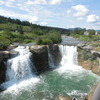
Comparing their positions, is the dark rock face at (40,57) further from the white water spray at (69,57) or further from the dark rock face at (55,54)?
the white water spray at (69,57)

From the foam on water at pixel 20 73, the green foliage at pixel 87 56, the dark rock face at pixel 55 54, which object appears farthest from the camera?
the dark rock face at pixel 55 54

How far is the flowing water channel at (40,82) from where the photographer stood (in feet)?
42.7

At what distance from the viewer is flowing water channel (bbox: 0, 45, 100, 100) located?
13000 millimetres

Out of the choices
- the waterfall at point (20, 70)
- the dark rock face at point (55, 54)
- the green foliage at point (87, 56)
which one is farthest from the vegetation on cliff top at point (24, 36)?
the green foliage at point (87, 56)

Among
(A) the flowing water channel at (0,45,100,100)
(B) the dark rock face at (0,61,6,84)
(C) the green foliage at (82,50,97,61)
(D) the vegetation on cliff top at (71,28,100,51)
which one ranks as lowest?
(A) the flowing water channel at (0,45,100,100)

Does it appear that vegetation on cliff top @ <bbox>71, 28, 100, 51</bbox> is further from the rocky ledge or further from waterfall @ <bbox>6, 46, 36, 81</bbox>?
waterfall @ <bbox>6, 46, 36, 81</bbox>

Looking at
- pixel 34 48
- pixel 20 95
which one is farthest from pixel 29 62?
pixel 20 95

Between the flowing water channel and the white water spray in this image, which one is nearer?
the flowing water channel

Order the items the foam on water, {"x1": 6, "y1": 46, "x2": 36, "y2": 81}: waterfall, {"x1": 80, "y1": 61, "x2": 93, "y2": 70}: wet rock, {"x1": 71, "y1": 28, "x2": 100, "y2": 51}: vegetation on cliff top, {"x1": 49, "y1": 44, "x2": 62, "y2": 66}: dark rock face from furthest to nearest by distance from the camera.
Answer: {"x1": 49, "y1": 44, "x2": 62, "y2": 66}: dark rock face
{"x1": 71, "y1": 28, "x2": 100, "y2": 51}: vegetation on cliff top
{"x1": 80, "y1": 61, "x2": 93, "y2": 70}: wet rock
{"x1": 6, "y1": 46, "x2": 36, "y2": 81}: waterfall
the foam on water

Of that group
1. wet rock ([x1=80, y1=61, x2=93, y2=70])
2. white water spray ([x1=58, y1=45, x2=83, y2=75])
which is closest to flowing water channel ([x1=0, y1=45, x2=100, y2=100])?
wet rock ([x1=80, y1=61, x2=93, y2=70])

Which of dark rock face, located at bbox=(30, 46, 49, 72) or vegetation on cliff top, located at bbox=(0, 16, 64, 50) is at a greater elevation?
vegetation on cliff top, located at bbox=(0, 16, 64, 50)

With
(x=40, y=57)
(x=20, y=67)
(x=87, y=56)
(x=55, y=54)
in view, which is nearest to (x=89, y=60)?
(x=87, y=56)

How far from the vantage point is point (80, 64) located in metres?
22.2

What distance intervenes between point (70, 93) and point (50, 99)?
115 inches
